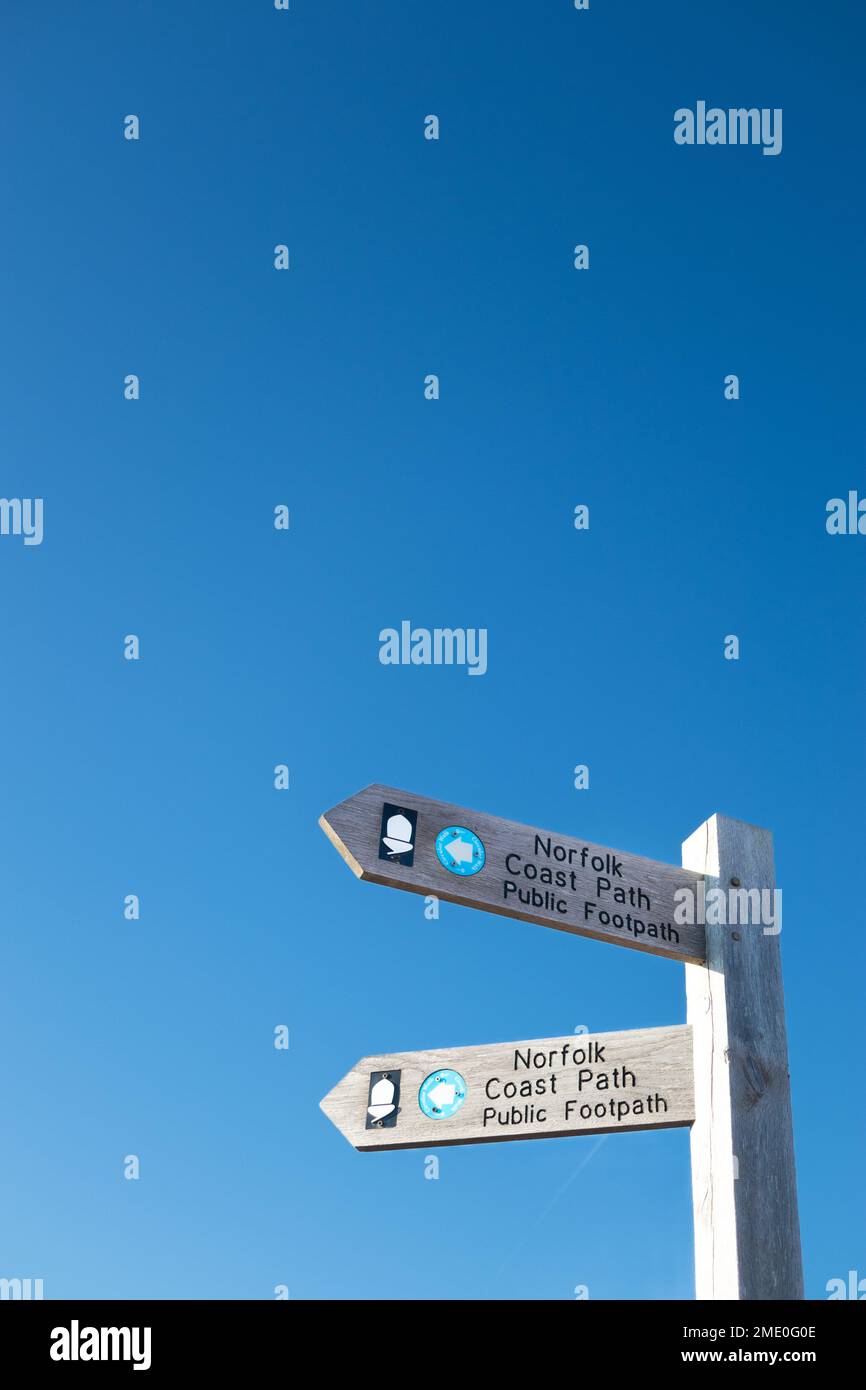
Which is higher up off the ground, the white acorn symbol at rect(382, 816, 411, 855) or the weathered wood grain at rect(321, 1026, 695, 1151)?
the white acorn symbol at rect(382, 816, 411, 855)

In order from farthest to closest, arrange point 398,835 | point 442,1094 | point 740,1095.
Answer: point 442,1094 → point 398,835 → point 740,1095

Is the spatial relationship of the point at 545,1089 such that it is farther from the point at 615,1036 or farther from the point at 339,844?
the point at 339,844

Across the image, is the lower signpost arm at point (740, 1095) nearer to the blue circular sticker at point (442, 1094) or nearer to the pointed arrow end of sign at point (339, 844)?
the blue circular sticker at point (442, 1094)

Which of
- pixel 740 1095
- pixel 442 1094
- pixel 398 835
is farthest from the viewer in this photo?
pixel 442 1094

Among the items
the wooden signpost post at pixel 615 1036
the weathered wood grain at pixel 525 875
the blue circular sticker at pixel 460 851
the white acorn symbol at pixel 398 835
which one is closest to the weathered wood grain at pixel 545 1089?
the wooden signpost post at pixel 615 1036

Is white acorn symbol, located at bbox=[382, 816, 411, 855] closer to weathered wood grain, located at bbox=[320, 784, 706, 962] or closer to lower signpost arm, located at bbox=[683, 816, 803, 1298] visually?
weathered wood grain, located at bbox=[320, 784, 706, 962]

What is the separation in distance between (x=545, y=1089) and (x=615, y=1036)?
0.81 feet

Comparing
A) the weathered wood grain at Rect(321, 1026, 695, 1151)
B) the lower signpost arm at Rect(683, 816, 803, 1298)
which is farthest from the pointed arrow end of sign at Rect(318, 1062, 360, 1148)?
the lower signpost arm at Rect(683, 816, 803, 1298)

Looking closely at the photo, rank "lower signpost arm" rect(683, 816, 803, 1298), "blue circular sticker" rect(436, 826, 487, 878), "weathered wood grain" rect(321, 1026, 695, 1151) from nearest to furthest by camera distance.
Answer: "lower signpost arm" rect(683, 816, 803, 1298) < "weathered wood grain" rect(321, 1026, 695, 1151) < "blue circular sticker" rect(436, 826, 487, 878)

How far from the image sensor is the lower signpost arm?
303 centimetres

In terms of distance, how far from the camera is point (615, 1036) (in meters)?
3.46

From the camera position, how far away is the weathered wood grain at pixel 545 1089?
3355 mm

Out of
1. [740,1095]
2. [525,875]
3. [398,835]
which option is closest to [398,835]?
[398,835]
